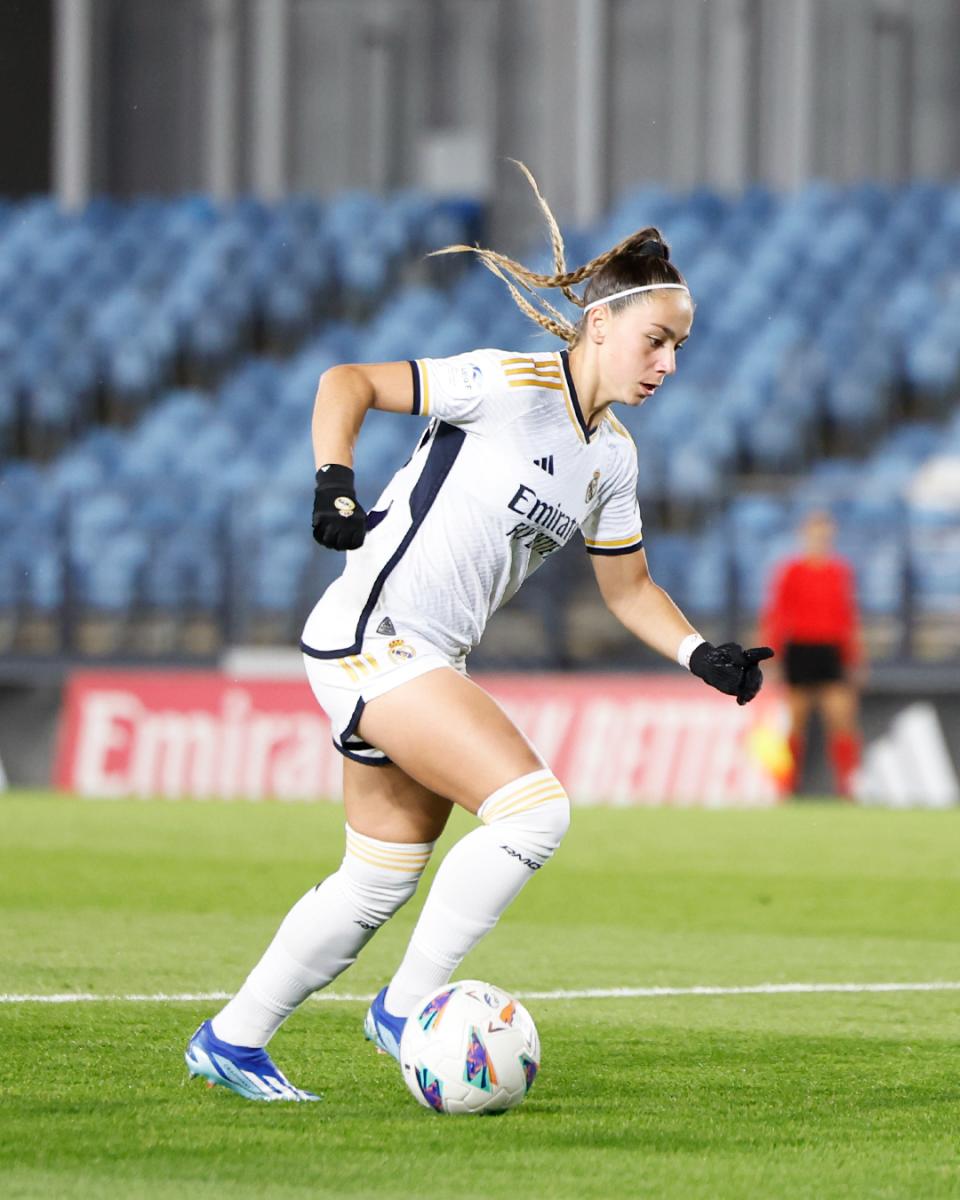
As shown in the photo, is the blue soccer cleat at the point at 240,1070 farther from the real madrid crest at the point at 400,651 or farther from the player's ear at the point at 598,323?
the player's ear at the point at 598,323

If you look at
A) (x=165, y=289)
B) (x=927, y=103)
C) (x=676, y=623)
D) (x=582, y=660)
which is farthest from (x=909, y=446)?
(x=676, y=623)

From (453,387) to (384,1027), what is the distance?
1.38 metres

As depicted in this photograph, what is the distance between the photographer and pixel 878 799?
15375 mm

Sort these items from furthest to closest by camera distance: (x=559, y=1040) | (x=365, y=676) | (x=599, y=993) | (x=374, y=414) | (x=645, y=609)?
(x=374, y=414), (x=599, y=993), (x=559, y=1040), (x=645, y=609), (x=365, y=676)

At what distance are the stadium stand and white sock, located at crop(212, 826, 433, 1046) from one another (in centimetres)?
1125

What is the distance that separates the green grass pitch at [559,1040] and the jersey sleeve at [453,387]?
1.44 m

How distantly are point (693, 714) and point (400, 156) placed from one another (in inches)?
438

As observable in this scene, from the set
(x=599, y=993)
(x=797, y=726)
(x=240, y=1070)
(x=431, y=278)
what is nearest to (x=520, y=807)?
(x=240, y=1070)

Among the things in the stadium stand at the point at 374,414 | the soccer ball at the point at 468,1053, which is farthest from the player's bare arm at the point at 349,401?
the stadium stand at the point at 374,414

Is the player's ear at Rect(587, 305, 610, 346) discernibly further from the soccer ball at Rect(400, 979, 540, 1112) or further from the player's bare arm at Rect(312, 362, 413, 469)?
the soccer ball at Rect(400, 979, 540, 1112)

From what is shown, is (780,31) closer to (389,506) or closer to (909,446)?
(909,446)

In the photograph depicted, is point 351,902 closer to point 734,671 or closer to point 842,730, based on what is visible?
point 734,671

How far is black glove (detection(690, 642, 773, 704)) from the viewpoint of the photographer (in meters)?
5.00

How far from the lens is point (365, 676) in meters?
4.69
